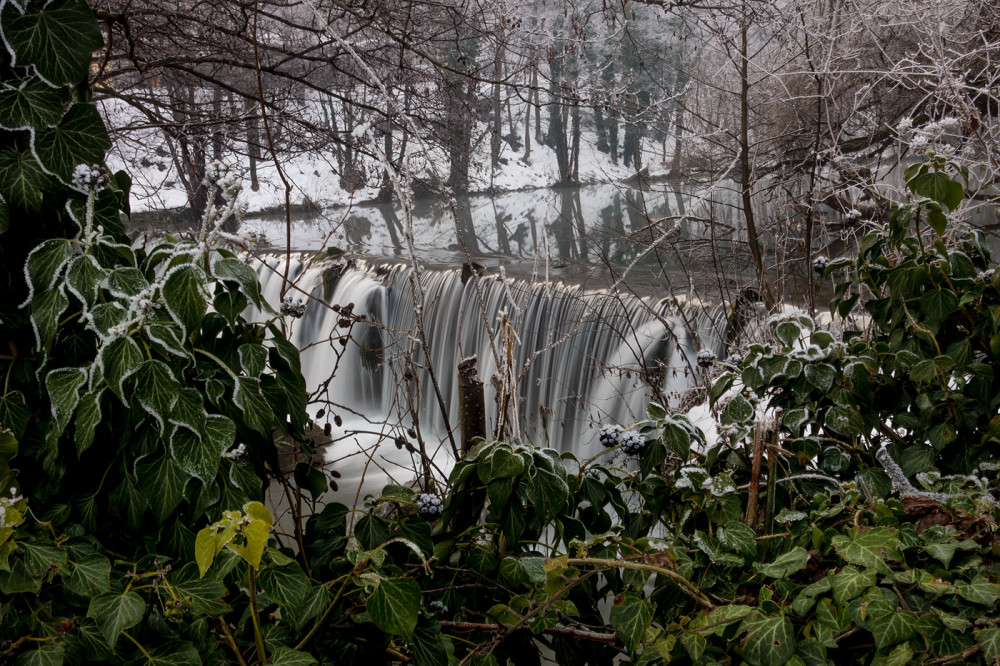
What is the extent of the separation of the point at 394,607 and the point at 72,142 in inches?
36.9

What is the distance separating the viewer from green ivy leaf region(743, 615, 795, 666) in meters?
1.01

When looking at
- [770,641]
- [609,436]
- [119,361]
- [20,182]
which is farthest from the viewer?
[609,436]

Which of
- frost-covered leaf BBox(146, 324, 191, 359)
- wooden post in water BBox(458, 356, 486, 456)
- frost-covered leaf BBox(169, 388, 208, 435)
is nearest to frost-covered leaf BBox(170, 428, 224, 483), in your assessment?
frost-covered leaf BBox(169, 388, 208, 435)

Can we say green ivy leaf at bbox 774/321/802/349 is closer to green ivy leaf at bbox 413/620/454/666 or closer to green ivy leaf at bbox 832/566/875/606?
green ivy leaf at bbox 832/566/875/606

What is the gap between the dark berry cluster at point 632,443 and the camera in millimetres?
1465

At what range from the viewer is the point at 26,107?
49.7 inches

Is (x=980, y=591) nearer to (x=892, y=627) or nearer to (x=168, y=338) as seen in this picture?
(x=892, y=627)

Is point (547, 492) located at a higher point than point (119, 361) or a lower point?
lower

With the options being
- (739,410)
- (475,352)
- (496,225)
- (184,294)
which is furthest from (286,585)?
(496,225)

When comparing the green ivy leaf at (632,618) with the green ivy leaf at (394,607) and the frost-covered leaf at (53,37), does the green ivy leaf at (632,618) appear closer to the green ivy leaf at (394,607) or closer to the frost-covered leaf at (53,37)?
the green ivy leaf at (394,607)

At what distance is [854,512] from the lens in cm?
126

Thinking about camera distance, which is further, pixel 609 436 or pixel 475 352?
pixel 475 352

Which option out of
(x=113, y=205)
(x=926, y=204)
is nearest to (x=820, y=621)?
(x=926, y=204)

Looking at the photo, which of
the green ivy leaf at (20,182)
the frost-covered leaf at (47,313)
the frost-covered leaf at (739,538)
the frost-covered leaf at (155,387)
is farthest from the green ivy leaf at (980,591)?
the green ivy leaf at (20,182)
